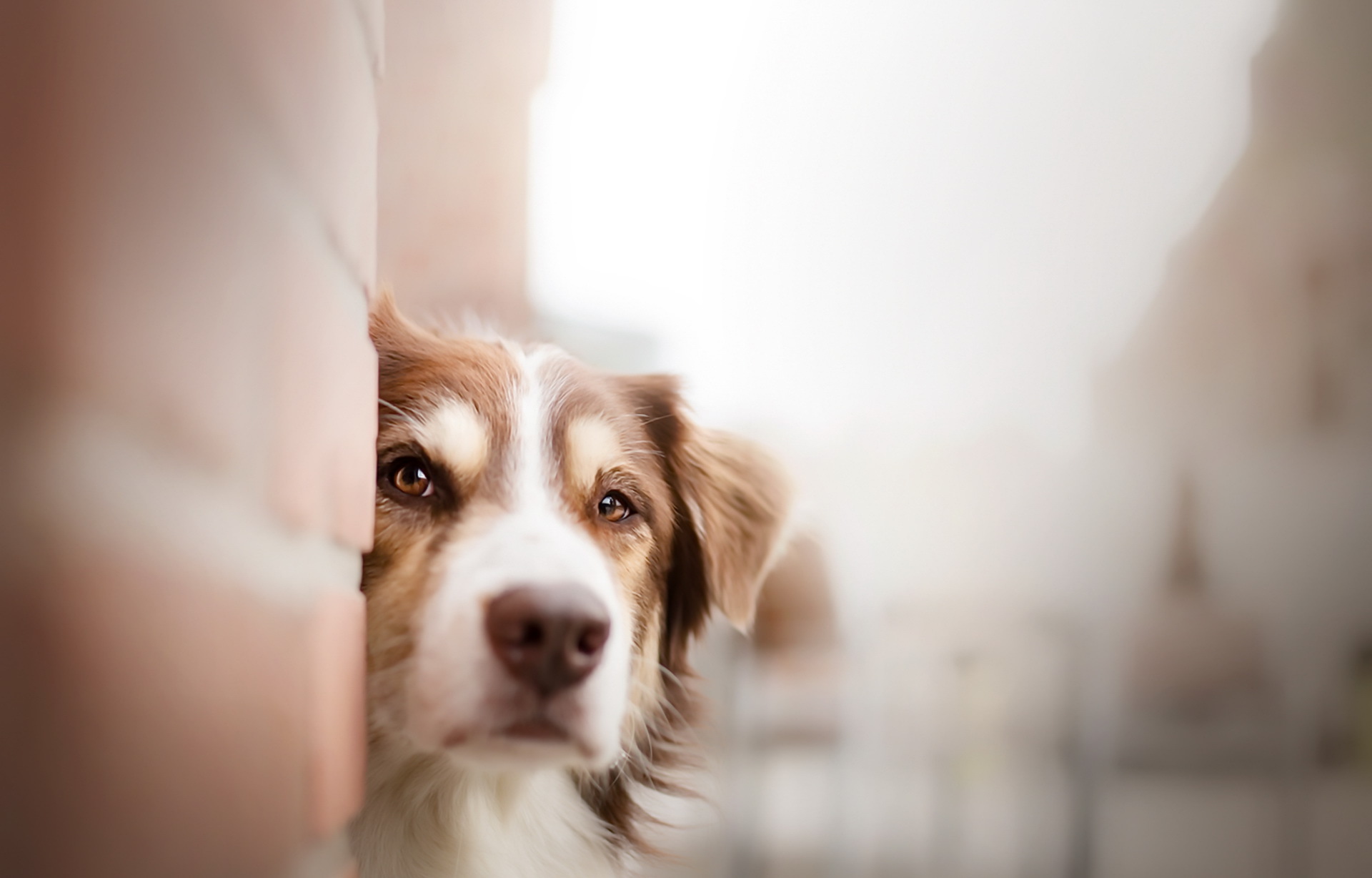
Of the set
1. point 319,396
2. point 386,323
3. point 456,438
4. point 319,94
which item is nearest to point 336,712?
point 319,396

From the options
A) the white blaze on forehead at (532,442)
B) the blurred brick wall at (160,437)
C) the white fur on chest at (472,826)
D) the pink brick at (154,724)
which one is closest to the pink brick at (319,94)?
the blurred brick wall at (160,437)

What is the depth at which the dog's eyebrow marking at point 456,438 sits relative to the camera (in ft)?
2.53

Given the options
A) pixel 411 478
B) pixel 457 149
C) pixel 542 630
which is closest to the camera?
pixel 542 630

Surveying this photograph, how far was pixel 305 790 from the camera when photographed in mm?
365

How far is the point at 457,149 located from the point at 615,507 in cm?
38

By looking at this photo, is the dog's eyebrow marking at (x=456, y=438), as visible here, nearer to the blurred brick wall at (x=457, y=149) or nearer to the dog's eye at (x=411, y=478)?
the dog's eye at (x=411, y=478)

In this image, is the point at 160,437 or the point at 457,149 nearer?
the point at 160,437

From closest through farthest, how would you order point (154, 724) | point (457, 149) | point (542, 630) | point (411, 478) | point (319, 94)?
point (154, 724)
point (319, 94)
point (542, 630)
point (411, 478)
point (457, 149)

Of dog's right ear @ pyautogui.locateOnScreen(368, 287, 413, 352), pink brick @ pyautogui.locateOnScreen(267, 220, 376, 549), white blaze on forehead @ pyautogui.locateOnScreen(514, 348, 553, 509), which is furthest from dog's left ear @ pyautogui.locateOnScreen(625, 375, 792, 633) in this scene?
pink brick @ pyautogui.locateOnScreen(267, 220, 376, 549)

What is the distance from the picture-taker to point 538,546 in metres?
0.70

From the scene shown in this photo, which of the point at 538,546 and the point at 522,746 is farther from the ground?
the point at 538,546

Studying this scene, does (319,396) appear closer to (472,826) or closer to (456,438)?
(456,438)

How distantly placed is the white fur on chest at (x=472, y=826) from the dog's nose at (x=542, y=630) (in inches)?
7.0

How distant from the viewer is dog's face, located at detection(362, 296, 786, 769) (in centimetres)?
64
